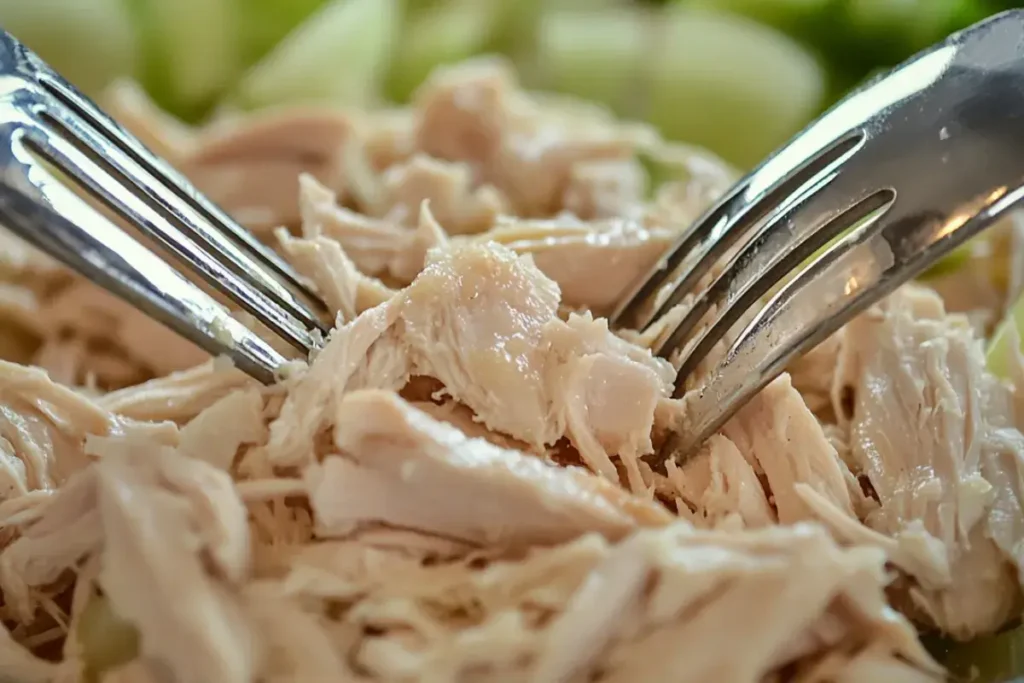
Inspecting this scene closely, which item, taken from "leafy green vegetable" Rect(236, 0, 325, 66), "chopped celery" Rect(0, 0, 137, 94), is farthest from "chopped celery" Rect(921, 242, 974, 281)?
"chopped celery" Rect(0, 0, 137, 94)

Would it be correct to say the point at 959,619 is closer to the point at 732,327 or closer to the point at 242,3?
the point at 732,327

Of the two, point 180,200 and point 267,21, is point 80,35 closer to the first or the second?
point 267,21

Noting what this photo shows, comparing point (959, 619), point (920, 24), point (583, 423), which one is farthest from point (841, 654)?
point (920, 24)

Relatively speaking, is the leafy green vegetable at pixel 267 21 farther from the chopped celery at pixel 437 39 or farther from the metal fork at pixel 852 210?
the metal fork at pixel 852 210

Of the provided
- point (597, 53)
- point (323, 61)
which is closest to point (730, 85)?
point (597, 53)

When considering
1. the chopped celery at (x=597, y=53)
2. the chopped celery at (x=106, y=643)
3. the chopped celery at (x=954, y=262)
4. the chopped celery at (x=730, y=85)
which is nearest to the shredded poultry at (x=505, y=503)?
the chopped celery at (x=106, y=643)
